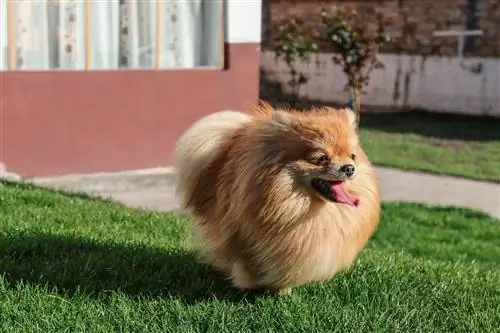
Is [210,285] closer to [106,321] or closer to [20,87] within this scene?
[106,321]

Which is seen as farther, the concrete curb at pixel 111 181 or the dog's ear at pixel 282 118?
the concrete curb at pixel 111 181

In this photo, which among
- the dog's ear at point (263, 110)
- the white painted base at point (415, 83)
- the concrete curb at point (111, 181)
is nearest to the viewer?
the dog's ear at point (263, 110)

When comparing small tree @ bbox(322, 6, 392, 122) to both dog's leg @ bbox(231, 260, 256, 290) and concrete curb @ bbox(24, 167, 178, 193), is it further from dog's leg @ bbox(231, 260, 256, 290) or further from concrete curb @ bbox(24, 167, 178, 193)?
dog's leg @ bbox(231, 260, 256, 290)

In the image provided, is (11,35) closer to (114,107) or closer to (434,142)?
(114,107)

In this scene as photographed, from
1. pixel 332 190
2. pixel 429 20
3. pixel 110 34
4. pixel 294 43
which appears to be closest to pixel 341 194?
pixel 332 190

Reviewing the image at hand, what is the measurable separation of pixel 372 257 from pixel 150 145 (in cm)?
518

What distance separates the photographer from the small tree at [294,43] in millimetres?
19672

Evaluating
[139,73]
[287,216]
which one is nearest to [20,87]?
[139,73]

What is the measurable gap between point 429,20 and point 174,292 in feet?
54.6

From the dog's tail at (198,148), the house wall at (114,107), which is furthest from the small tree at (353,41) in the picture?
the dog's tail at (198,148)

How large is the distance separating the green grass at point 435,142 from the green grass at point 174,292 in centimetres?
677

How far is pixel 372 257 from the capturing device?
617 cm

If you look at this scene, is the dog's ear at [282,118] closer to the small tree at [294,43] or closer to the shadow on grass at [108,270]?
the shadow on grass at [108,270]

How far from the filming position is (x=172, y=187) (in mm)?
10359
